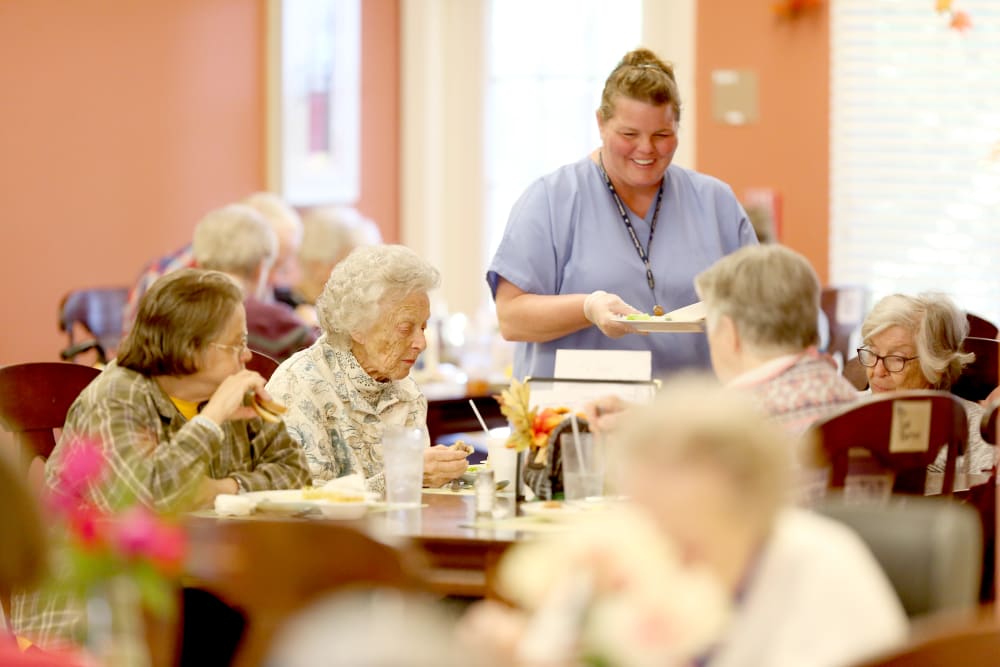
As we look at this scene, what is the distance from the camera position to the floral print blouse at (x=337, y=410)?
324cm

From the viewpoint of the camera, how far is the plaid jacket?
2.76 metres

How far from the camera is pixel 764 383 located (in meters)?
2.48

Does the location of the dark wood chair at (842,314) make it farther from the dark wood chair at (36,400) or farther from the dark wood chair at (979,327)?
the dark wood chair at (36,400)

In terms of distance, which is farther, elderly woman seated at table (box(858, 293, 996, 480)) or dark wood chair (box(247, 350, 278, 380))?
dark wood chair (box(247, 350, 278, 380))

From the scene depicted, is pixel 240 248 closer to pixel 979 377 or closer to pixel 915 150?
pixel 979 377

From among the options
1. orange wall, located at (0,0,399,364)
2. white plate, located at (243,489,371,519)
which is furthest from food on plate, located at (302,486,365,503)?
orange wall, located at (0,0,399,364)

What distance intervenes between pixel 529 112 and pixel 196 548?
572 centimetres

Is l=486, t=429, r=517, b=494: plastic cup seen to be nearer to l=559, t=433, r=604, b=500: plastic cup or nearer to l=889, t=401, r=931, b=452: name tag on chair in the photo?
l=559, t=433, r=604, b=500: plastic cup

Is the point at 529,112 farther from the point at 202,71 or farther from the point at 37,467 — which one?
the point at 37,467

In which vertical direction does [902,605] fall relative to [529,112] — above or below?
below

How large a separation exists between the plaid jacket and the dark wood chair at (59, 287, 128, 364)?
8.00 feet

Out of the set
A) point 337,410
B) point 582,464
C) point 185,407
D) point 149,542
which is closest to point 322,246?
point 337,410

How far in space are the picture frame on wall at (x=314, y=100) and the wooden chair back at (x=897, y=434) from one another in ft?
15.9

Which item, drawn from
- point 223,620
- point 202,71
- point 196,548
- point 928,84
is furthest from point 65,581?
point 928,84
